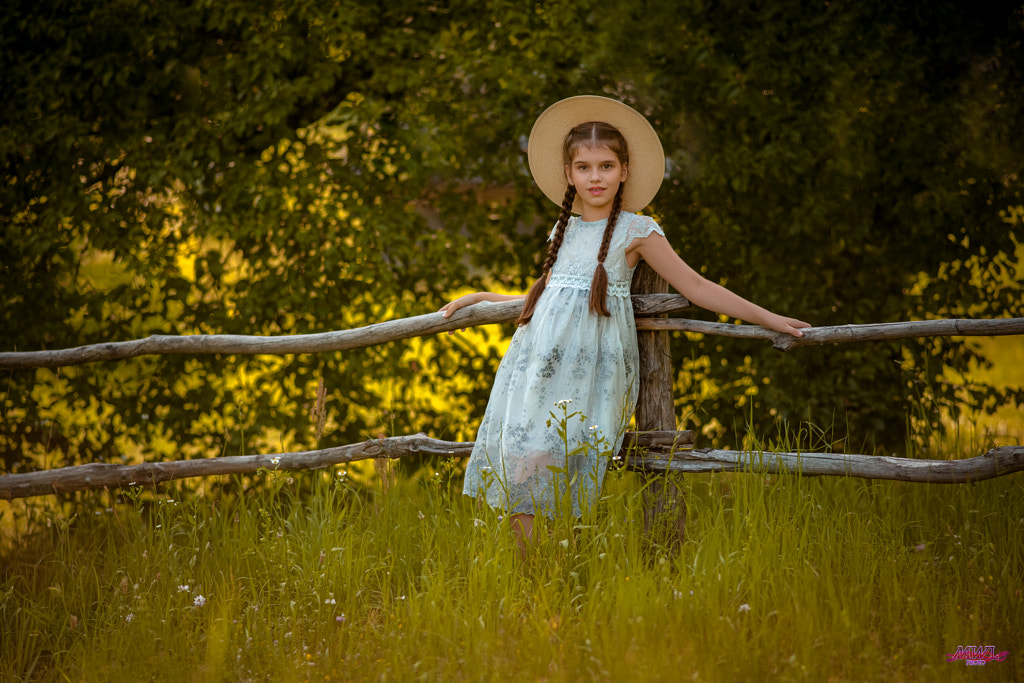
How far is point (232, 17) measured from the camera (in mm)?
4500

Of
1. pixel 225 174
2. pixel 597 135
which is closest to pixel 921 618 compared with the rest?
pixel 597 135

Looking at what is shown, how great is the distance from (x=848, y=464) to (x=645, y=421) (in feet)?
2.45

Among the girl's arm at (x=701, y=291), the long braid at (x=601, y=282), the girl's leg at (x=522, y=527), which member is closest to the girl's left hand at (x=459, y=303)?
the long braid at (x=601, y=282)

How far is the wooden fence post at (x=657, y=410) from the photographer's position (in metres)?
3.18

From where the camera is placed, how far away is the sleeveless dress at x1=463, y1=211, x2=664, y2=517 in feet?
10.3

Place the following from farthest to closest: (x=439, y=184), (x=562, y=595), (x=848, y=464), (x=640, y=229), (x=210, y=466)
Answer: (x=439, y=184) → (x=210, y=466) → (x=640, y=229) → (x=848, y=464) → (x=562, y=595)

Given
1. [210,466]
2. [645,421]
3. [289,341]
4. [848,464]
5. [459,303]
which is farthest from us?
[289,341]

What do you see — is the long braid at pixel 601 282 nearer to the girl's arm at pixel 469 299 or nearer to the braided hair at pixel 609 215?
the braided hair at pixel 609 215

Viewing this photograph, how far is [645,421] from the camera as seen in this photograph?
3.31 metres

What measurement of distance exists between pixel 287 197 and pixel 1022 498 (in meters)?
3.83

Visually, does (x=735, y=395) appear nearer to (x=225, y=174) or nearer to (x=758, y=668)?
(x=758, y=668)

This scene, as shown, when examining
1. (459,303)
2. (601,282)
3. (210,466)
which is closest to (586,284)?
(601,282)

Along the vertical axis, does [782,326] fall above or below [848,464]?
above

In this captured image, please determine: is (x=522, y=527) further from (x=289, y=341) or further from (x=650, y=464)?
(x=289, y=341)
